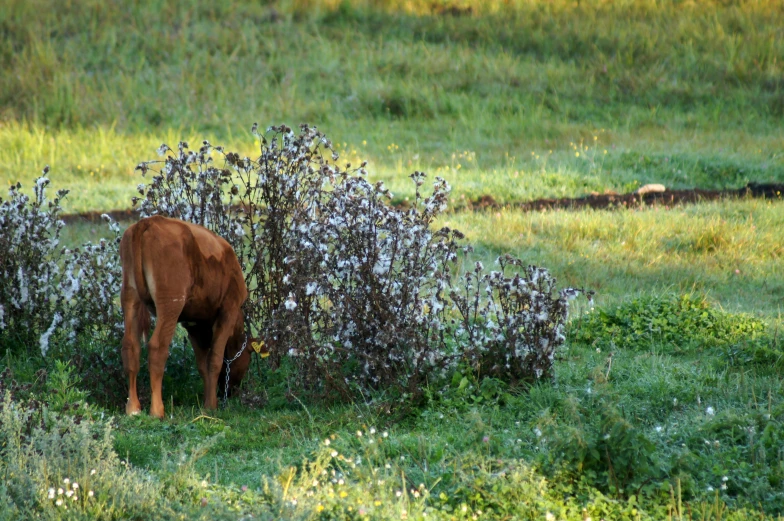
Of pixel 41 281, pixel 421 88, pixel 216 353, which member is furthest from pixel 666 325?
pixel 421 88

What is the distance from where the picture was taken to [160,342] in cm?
591

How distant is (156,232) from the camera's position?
5836mm

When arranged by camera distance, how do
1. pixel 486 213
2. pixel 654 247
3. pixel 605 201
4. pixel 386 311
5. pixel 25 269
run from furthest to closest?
pixel 605 201 < pixel 486 213 < pixel 654 247 < pixel 25 269 < pixel 386 311

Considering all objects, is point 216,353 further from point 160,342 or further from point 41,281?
point 41,281

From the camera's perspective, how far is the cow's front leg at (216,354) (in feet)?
20.7

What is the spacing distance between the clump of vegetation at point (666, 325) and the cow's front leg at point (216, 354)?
2874 mm

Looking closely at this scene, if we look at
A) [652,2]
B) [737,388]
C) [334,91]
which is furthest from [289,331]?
[652,2]

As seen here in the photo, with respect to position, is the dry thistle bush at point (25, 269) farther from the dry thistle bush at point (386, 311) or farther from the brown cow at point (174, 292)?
the brown cow at point (174, 292)

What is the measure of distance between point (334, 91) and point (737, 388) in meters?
15.4

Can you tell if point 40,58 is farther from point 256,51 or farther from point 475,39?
point 475,39

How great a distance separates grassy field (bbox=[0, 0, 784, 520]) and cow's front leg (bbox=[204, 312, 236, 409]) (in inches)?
9.9

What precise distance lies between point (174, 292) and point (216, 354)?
659 mm

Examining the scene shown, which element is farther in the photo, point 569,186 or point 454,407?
point 569,186

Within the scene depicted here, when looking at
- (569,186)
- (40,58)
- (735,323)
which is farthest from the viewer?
(40,58)
